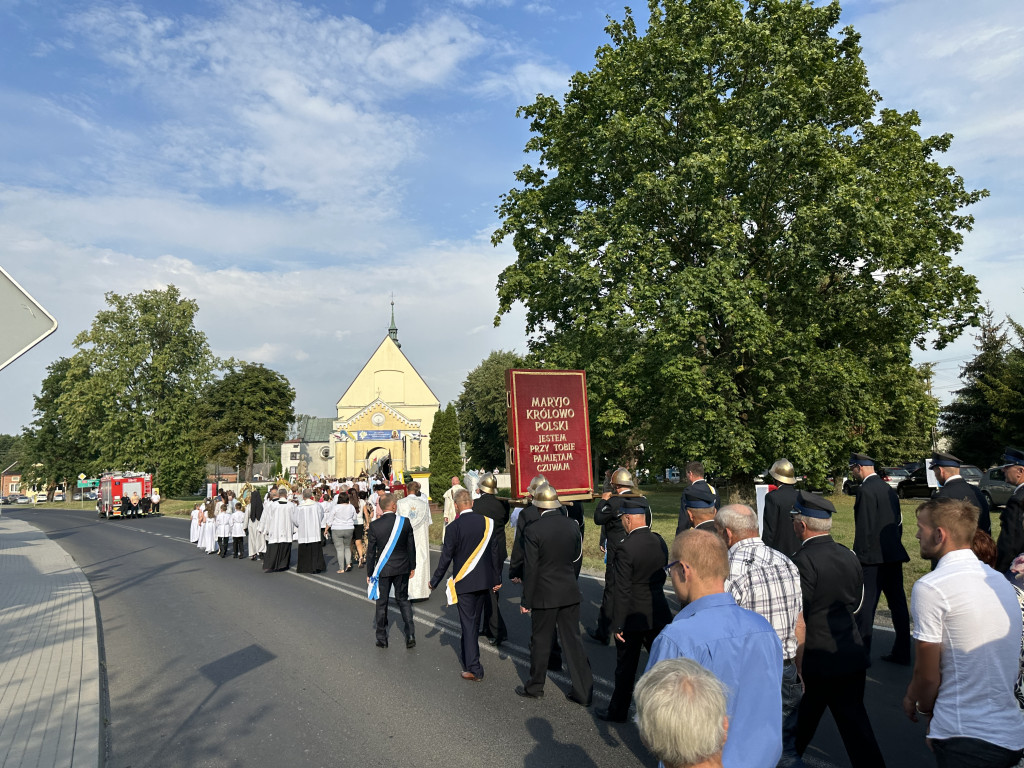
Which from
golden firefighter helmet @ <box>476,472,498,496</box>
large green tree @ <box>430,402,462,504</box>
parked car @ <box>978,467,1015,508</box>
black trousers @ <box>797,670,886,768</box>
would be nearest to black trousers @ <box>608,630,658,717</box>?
black trousers @ <box>797,670,886,768</box>

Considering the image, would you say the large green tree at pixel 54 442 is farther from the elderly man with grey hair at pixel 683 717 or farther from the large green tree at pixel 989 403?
the elderly man with grey hair at pixel 683 717

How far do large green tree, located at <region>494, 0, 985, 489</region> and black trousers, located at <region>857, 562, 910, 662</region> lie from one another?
1122 cm

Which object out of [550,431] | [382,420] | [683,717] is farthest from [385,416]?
[683,717]

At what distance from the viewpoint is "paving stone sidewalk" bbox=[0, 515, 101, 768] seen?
17.9 ft

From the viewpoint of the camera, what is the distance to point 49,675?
24.9 ft

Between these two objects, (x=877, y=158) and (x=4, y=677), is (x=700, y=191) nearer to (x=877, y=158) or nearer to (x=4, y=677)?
(x=877, y=158)

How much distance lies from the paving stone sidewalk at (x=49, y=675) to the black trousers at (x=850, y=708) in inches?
191

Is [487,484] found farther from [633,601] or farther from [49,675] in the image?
[49,675]

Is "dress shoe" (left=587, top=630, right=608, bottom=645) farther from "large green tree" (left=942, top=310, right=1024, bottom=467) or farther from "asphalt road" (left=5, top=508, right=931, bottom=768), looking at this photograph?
"large green tree" (left=942, top=310, right=1024, bottom=467)

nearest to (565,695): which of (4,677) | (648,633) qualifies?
(648,633)

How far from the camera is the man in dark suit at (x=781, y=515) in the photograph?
25.3 ft

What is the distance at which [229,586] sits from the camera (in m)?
13.7

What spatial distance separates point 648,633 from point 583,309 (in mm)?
15467

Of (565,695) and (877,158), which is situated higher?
(877,158)
